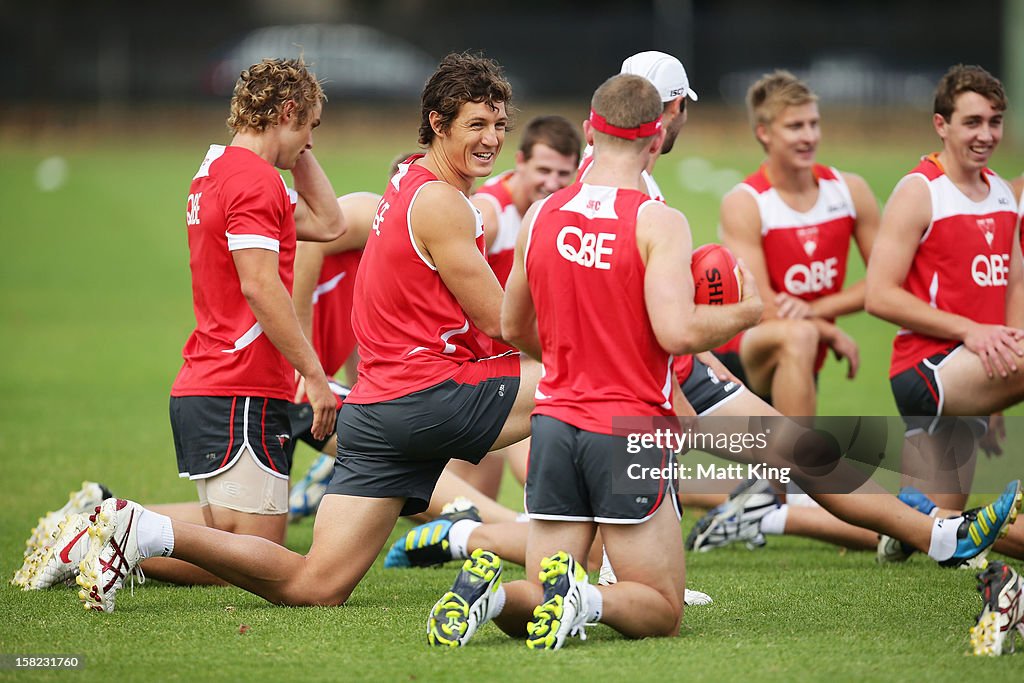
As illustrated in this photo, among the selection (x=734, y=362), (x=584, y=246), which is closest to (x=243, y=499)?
(x=584, y=246)

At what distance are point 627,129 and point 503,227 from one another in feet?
9.88

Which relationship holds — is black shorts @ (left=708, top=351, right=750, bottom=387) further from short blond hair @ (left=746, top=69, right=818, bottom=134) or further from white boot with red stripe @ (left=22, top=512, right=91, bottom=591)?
white boot with red stripe @ (left=22, top=512, right=91, bottom=591)

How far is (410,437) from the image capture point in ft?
18.3

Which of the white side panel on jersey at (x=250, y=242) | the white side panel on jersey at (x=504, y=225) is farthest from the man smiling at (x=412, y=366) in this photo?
the white side panel on jersey at (x=504, y=225)

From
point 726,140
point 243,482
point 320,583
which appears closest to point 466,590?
point 320,583

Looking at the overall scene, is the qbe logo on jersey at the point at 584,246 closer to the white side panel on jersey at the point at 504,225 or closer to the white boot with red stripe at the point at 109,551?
the white boot with red stripe at the point at 109,551

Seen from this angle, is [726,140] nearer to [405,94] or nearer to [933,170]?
[405,94]

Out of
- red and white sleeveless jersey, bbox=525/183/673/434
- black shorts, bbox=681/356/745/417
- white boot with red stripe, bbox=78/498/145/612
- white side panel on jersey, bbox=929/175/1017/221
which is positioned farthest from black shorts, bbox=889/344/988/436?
white boot with red stripe, bbox=78/498/145/612

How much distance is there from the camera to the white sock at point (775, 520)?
719cm

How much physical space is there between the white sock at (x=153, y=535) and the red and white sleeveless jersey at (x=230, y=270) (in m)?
0.87

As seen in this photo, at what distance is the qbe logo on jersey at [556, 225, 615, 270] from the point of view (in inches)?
188

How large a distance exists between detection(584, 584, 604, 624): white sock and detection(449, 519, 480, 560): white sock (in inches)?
64.5

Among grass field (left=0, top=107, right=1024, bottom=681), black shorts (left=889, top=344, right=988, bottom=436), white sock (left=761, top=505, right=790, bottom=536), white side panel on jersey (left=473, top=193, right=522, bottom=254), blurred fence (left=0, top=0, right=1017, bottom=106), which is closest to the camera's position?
grass field (left=0, top=107, right=1024, bottom=681)

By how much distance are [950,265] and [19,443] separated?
22.1 feet
